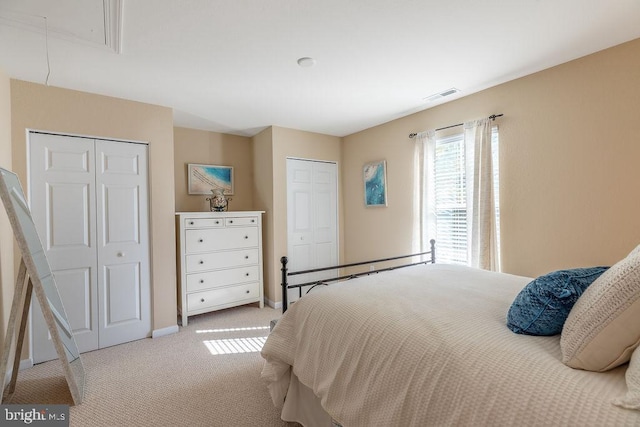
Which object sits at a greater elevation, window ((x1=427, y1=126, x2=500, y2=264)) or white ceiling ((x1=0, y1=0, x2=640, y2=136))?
white ceiling ((x1=0, y1=0, x2=640, y2=136))

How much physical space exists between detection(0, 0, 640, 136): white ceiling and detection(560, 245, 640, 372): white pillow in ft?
5.20

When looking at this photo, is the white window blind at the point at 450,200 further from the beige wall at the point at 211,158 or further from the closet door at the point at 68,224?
the closet door at the point at 68,224

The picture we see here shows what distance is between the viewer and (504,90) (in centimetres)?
265

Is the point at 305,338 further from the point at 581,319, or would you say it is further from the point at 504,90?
the point at 504,90

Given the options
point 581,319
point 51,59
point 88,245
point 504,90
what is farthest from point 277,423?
point 504,90

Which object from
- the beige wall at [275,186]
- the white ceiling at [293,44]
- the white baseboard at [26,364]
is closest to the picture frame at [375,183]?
the beige wall at [275,186]

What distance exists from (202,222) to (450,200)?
2.85 meters

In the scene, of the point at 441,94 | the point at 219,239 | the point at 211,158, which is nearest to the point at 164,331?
the point at 219,239

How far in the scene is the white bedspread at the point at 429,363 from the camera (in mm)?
812

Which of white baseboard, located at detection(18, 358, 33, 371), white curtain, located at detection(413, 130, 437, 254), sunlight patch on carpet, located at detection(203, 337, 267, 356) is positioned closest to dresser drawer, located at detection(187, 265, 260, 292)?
sunlight patch on carpet, located at detection(203, 337, 267, 356)

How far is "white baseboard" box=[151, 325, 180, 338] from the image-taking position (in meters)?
2.96

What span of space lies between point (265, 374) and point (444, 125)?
2935 mm

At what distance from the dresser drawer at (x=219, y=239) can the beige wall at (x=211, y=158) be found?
64cm

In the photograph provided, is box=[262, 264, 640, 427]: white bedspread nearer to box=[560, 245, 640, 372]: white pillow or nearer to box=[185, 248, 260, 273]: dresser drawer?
box=[560, 245, 640, 372]: white pillow
